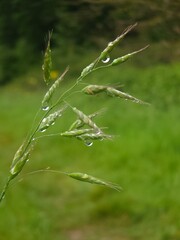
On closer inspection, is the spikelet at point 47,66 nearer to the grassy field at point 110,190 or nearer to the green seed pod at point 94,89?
the green seed pod at point 94,89

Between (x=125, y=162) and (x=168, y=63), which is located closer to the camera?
(x=125, y=162)

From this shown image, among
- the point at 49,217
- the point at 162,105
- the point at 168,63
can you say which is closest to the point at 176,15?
the point at 49,217

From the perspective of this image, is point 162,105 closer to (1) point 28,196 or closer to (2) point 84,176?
(1) point 28,196

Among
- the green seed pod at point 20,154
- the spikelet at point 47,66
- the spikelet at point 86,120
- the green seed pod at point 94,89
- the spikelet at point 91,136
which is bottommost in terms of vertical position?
the green seed pod at point 20,154

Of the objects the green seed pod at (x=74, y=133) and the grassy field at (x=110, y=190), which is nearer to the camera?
the green seed pod at (x=74, y=133)

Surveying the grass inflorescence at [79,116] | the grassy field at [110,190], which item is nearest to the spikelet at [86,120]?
the grass inflorescence at [79,116]

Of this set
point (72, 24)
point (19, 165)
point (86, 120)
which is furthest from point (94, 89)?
point (72, 24)

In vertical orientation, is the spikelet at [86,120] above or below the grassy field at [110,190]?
above
